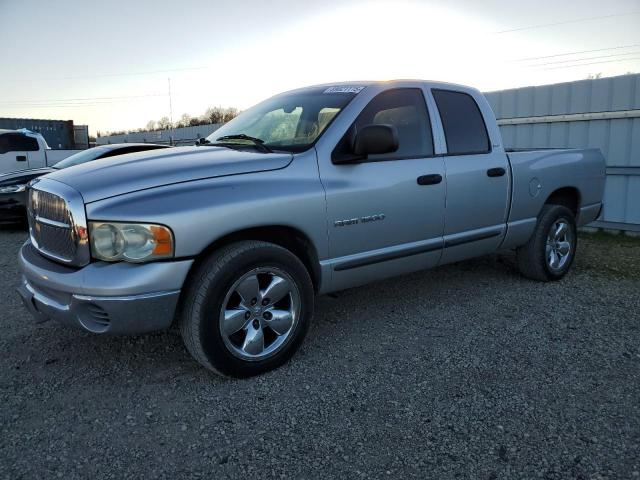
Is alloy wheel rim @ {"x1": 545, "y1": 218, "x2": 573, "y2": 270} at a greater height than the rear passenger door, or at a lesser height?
lesser

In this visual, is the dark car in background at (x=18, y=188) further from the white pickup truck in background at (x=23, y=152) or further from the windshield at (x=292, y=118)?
the windshield at (x=292, y=118)

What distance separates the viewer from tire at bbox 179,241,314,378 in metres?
2.88

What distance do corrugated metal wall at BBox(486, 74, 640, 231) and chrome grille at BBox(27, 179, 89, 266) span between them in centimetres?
772

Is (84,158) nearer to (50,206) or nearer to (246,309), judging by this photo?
(50,206)

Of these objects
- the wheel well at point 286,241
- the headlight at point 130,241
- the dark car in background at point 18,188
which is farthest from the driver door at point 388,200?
the dark car in background at point 18,188

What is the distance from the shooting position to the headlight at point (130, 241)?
269 cm

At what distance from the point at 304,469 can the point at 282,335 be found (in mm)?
1035

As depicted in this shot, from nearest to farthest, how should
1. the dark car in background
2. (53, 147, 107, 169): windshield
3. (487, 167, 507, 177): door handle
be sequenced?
(487, 167, 507, 177): door handle < the dark car in background < (53, 147, 107, 169): windshield

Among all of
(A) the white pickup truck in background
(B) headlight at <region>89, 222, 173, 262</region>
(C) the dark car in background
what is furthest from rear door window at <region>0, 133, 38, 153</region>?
(B) headlight at <region>89, 222, 173, 262</region>

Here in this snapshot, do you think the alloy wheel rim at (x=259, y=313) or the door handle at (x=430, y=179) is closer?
the alloy wheel rim at (x=259, y=313)

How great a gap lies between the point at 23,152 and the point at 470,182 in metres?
11.3

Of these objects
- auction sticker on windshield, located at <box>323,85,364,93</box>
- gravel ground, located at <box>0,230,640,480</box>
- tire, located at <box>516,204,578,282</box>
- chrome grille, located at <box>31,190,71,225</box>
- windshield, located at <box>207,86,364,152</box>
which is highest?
auction sticker on windshield, located at <box>323,85,364,93</box>

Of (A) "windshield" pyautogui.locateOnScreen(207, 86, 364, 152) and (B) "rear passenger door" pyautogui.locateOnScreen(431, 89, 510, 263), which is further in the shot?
(B) "rear passenger door" pyautogui.locateOnScreen(431, 89, 510, 263)

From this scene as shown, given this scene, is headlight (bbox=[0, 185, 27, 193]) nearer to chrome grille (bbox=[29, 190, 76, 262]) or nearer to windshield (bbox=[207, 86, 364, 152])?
windshield (bbox=[207, 86, 364, 152])
